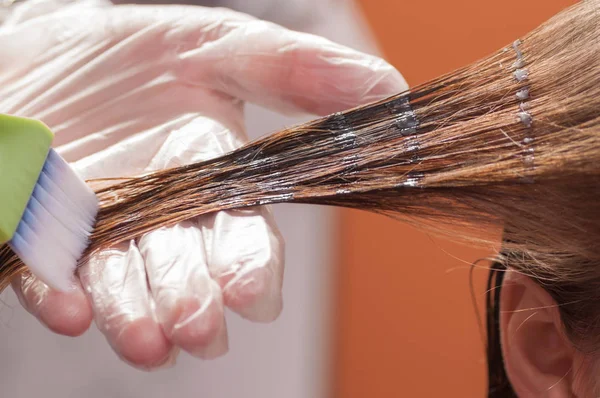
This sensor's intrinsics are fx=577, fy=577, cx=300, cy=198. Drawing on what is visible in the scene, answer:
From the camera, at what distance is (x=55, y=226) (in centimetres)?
59

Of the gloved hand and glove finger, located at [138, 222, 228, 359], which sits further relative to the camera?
the gloved hand

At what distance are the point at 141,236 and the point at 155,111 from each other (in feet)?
0.73

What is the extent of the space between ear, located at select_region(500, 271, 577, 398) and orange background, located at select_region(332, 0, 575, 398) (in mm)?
398

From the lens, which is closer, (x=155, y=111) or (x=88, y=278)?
(x=88, y=278)

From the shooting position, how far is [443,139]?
0.55 metres

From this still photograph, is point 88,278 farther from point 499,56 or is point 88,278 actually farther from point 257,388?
point 257,388

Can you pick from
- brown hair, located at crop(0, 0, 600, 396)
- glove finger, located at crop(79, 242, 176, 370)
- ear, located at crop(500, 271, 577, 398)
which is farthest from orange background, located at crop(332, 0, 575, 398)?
glove finger, located at crop(79, 242, 176, 370)

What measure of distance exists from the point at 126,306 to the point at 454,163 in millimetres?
338

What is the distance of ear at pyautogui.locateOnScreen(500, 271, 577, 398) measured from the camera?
594 mm

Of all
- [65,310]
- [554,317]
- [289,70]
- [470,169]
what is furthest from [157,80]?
[554,317]

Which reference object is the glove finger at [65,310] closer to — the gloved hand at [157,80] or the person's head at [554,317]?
the gloved hand at [157,80]

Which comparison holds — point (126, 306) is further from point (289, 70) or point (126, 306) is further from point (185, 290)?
point (289, 70)

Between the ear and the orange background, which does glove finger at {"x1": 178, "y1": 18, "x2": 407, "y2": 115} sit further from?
the orange background

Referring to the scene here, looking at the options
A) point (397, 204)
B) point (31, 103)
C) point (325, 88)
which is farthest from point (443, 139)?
point (31, 103)
